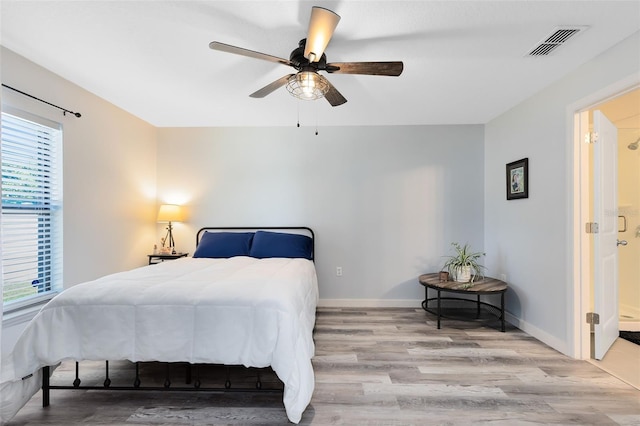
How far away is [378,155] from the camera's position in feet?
13.3

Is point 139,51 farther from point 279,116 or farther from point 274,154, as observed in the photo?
point 274,154

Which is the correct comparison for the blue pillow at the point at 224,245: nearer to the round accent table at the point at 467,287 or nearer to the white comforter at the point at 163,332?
the white comforter at the point at 163,332

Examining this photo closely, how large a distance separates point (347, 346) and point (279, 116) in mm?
2677

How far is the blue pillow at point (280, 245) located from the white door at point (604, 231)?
9.01ft

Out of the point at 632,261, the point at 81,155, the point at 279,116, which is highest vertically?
the point at 279,116

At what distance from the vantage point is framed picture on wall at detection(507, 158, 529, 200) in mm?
3170

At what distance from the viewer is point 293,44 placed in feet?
7.23

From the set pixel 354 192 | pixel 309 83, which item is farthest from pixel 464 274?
pixel 309 83

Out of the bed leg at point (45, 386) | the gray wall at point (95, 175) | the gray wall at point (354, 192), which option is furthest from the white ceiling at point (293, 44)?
the bed leg at point (45, 386)

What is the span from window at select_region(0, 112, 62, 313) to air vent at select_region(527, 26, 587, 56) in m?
4.00

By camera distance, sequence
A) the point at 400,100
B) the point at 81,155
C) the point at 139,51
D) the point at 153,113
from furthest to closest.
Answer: the point at 153,113 → the point at 400,100 → the point at 81,155 → the point at 139,51

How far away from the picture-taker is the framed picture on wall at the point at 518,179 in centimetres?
317

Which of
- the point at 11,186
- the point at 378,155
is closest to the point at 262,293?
the point at 11,186

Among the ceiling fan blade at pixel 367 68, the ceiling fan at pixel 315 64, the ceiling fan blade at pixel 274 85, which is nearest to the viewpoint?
the ceiling fan at pixel 315 64
